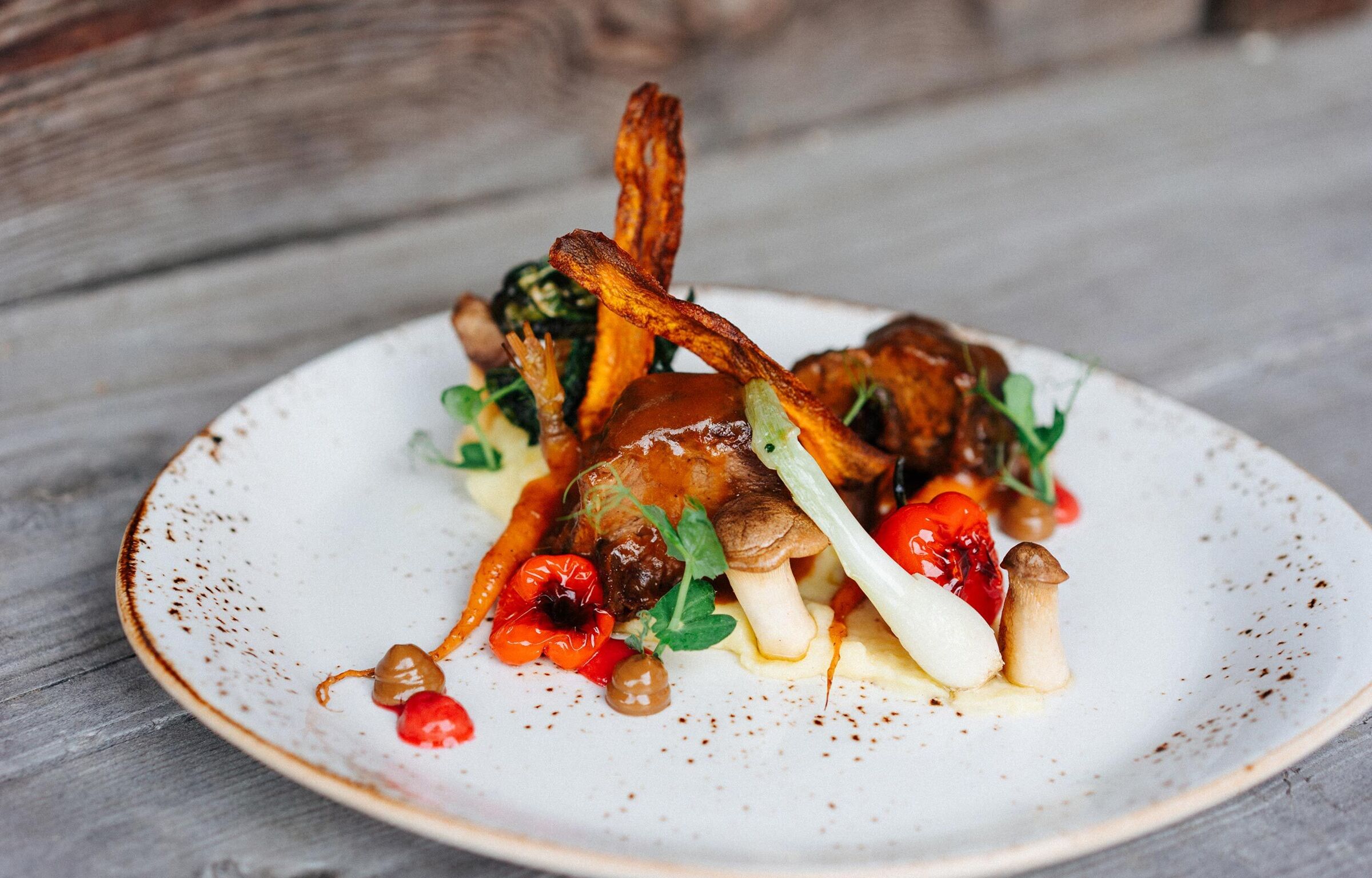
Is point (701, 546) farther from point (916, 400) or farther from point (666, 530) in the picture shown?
point (916, 400)

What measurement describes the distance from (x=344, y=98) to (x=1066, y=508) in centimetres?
367

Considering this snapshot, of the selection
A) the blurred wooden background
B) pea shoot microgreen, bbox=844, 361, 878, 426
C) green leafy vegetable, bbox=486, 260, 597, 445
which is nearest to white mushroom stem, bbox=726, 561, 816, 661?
pea shoot microgreen, bbox=844, 361, 878, 426

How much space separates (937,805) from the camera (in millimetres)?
2154

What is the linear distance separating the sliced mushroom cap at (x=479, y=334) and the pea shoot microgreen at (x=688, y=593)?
806 mm

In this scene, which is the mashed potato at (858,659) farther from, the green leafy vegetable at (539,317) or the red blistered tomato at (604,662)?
the green leafy vegetable at (539,317)

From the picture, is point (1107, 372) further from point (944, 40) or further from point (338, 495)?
point (944, 40)

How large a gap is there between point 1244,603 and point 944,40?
486 centimetres

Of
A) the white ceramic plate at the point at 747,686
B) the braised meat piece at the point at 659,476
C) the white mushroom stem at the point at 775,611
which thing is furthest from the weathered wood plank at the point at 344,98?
the white mushroom stem at the point at 775,611

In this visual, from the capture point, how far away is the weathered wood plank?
466cm

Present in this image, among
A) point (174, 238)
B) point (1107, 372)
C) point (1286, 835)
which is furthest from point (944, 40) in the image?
point (1286, 835)

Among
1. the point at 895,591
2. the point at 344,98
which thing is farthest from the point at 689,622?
the point at 344,98

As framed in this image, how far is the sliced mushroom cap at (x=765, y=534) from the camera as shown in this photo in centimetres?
239

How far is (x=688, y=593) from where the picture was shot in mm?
2521

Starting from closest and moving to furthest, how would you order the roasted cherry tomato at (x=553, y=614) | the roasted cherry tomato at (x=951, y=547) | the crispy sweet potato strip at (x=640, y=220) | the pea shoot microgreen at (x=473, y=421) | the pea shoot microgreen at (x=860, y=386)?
the roasted cherry tomato at (x=553, y=614) < the roasted cherry tomato at (x=951, y=547) < the crispy sweet potato strip at (x=640, y=220) < the pea shoot microgreen at (x=860, y=386) < the pea shoot microgreen at (x=473, y=421)
